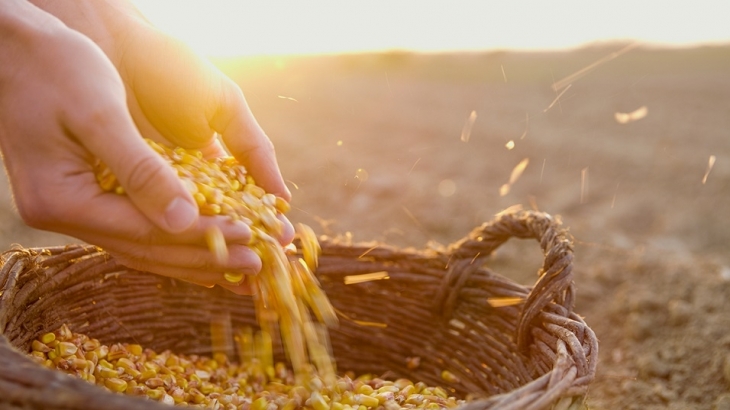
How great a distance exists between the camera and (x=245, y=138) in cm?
223

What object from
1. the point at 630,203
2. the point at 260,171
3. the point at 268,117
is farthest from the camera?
the point at 268,117

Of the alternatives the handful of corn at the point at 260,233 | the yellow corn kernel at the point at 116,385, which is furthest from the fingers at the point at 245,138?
the yellow corn kernel at the point at 116,385

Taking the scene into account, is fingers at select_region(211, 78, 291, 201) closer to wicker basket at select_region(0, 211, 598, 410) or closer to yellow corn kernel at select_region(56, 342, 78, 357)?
wicker basket at select_region(0, 211, 598, 410)

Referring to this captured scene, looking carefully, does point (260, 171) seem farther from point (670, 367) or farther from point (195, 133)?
point (670, 367)

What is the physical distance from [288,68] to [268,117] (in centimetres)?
638

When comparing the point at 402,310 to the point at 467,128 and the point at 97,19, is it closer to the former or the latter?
the point at 97,19

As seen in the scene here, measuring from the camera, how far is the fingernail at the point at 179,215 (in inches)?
58.6

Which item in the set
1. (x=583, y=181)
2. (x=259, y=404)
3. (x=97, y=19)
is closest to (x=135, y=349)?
(x=259, y=404)

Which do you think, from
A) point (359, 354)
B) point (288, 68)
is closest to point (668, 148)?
point (359, 354)

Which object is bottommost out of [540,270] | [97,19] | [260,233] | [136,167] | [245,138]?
[540,270]

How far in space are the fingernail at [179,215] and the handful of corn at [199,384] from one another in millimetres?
664

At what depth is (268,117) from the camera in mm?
9625

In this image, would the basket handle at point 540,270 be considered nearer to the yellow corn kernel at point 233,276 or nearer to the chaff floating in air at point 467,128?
the yellow corn kernel at point 233,276

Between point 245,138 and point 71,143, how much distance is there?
0.79m
